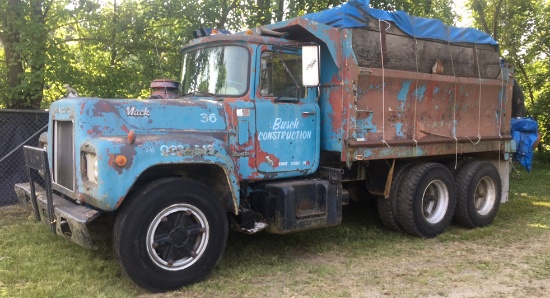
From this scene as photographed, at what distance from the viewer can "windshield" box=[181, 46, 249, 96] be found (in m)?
5.24

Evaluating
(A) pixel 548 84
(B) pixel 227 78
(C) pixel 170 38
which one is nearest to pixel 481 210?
(B) pixel 227 78

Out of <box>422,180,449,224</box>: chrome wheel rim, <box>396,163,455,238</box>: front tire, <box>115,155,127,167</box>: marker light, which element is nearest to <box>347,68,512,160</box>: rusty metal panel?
<box>396,163,455,238</box>: front tire

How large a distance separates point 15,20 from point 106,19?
6.39ft

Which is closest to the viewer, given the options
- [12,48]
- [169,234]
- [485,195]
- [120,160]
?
[120,160]

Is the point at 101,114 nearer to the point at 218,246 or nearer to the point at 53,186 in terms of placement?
the point at 53,186

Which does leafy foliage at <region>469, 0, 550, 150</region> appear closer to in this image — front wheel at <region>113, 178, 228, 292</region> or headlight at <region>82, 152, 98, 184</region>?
front wheel at <region>113, 178, 228, 292</region>

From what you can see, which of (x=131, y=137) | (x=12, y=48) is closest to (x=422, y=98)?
(x=131, y=137)

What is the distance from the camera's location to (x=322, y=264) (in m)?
5.40

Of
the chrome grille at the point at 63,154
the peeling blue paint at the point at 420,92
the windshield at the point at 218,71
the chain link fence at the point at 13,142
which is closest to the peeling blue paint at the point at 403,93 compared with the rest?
the peeling blue paint at the point at 420,92

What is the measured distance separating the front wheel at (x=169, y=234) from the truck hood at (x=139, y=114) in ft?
2.08

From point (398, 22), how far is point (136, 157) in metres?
3.97

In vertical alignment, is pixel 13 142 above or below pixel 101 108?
below

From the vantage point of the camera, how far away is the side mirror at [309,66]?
5.20m

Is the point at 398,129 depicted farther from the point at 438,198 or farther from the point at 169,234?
the point at 169,234
